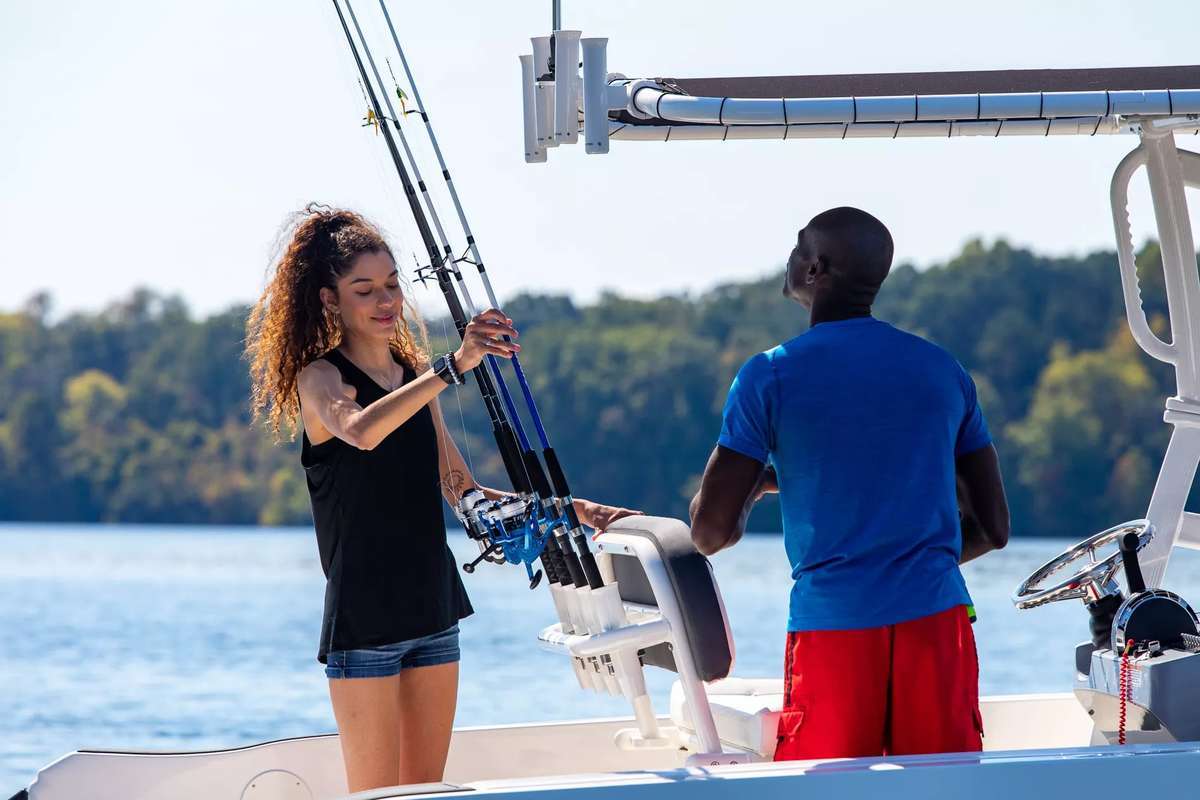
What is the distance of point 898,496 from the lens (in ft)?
8.21

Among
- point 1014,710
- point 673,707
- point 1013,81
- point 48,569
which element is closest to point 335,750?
point 673,707

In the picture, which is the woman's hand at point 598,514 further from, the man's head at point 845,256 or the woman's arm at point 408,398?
the man's head at point 845,256

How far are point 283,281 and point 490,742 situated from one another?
131cm

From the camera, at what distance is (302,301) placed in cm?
306

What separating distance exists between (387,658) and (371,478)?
320 millimetres

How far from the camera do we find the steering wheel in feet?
9.86

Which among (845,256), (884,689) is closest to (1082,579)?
(884,689)

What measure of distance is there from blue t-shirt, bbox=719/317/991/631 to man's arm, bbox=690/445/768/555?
0.02 metres

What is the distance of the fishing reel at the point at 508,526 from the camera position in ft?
10.1

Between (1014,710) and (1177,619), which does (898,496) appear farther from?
(1014,710)

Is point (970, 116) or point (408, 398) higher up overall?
point (970, 116)

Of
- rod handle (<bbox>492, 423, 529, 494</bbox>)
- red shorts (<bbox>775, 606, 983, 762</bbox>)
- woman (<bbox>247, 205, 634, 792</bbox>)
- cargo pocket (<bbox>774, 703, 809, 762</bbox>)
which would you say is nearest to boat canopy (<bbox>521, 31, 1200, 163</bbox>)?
woman (<bbox>247, 205, 634, 792</bbox>)

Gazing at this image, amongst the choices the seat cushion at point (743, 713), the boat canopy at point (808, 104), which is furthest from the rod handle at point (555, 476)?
the boat canopy at point (808, 104)

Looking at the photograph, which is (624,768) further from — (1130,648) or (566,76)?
(566,76)
